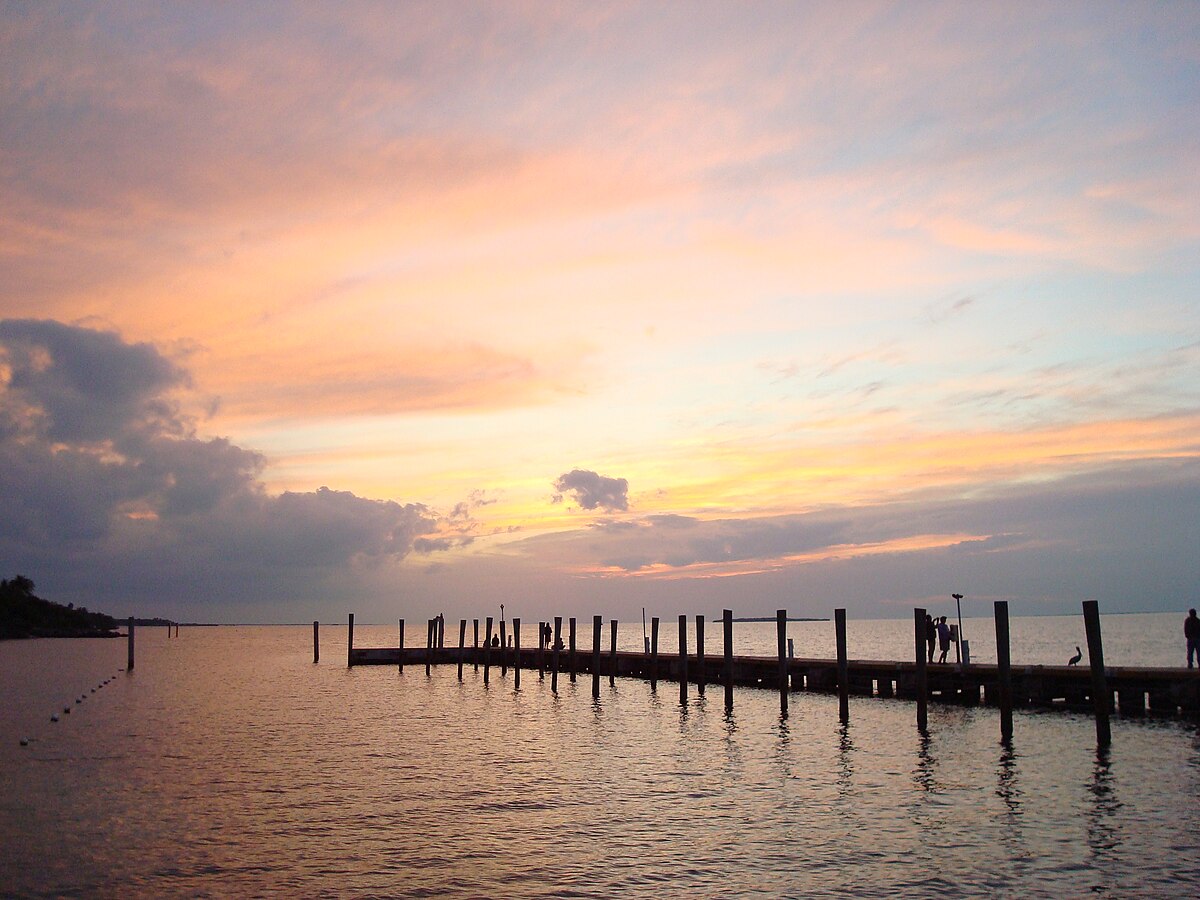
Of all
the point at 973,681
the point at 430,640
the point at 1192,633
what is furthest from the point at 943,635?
the point at 430,640

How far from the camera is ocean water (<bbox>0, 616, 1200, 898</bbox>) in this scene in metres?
15.0

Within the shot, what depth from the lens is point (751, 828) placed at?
1800cm

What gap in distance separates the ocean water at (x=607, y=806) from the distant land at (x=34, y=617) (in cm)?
14177

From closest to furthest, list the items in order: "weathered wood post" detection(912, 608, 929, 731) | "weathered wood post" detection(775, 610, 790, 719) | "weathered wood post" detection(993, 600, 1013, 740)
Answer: "weathered wood post" detection(993, 600, 1013, 740), "weathered wood post" detection(912, 608, 929, 731), "weathered wood post" detection(775, 610, 790, 719)

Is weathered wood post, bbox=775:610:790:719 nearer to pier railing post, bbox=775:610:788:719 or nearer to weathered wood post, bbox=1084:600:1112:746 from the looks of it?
pier railing post, bbox=775:610:788:719

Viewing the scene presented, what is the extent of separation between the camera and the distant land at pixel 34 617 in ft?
522

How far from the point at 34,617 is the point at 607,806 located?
582 ft

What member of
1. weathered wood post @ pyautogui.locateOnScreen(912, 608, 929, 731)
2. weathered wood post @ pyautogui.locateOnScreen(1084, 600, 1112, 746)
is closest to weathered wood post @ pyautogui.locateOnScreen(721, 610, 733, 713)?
weathered wood post @ pyautogui.locateOnScreen(912, 608, 929, 731)

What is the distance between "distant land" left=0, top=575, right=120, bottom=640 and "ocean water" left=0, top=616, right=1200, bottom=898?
141768 millimetres

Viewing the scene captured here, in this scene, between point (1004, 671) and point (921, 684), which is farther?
point (921, 684)

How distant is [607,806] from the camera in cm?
2033

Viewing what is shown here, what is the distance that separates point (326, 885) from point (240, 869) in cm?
196

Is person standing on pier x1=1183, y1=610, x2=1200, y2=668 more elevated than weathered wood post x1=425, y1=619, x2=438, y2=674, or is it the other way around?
person standing on pier x1=1183, y1=610, x2=1200, y2=668

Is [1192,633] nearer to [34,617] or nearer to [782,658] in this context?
[782,658]
